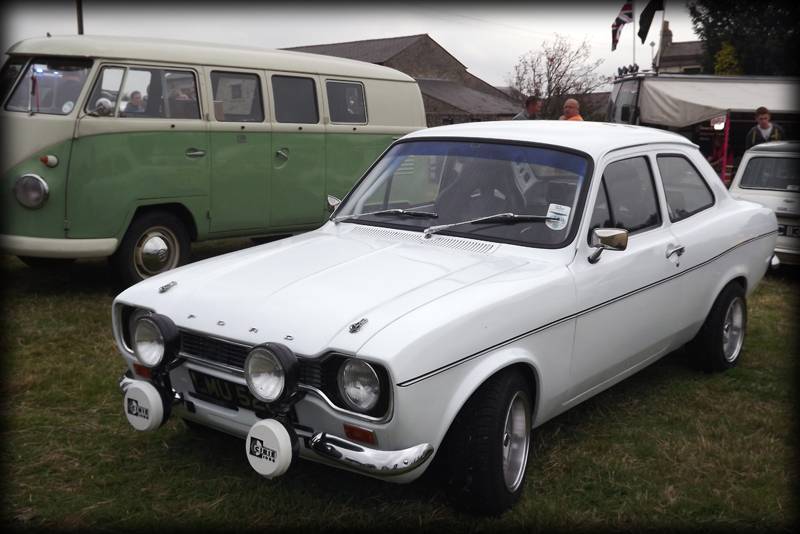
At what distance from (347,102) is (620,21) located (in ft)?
43.9

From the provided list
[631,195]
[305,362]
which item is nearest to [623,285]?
[631,195]

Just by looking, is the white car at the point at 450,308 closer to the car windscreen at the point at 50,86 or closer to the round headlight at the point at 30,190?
the round headlight at the point at 30,190

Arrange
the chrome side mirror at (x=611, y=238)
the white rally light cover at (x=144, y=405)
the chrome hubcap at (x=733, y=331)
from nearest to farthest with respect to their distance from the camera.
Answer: the white rally light cover at (x=144, y=405) < the chrome side mirror at (x=611, y=238) < the chrome hubcap at (x=733, y=331)

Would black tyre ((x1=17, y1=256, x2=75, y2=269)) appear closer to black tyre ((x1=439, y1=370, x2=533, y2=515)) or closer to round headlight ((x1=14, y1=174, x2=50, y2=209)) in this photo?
round headlight ((x1=14, y1=174, x2=50, y2=209))

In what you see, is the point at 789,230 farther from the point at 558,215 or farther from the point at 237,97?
the point at 237,97

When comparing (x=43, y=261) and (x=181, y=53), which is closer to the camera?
(x=181, y=53)

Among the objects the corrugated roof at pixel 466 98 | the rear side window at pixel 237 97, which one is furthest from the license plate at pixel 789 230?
the corrugated roof at pixel 466 98

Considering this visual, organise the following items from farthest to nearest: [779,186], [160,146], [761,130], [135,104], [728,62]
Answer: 1. [728,62]
2. [761,130]
3. [779,186]
4. [160,146]
5. [135,104]

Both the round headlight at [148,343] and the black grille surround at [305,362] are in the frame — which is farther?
the round headlight at [148,343]

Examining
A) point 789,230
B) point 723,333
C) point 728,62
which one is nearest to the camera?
point 723,333

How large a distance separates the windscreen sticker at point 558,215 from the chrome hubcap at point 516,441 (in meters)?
0.94

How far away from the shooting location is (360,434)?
298cm

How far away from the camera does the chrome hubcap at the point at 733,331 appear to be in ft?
17.8

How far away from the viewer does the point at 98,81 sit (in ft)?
23.0
